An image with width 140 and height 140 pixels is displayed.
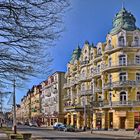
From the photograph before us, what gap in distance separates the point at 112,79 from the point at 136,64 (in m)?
5.00

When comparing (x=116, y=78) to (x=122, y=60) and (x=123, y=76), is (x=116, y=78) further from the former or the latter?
(x=122, y=60)

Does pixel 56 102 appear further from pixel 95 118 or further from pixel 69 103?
pixel 95 118

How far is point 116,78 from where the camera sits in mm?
66750

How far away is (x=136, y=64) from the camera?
65.5 meters

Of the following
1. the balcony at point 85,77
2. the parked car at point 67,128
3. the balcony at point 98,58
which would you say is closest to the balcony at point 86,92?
the balcony at point 85,77

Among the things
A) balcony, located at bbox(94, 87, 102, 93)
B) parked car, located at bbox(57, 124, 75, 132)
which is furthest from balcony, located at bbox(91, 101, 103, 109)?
parked car, located at bbox(57, 124, 75, 132)

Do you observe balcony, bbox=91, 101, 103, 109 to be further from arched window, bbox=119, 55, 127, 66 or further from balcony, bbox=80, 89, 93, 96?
arched window, bbox=119, 55, 127, 66

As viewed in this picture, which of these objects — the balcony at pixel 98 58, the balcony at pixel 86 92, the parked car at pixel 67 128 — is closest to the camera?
the parked car at pixel 67 128

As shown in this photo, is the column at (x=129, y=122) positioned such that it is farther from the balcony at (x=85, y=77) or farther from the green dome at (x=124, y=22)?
the balcony at (x=85, y=77)

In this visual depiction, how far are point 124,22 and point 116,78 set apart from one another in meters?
9.41

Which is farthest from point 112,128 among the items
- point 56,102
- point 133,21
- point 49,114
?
point 49,114

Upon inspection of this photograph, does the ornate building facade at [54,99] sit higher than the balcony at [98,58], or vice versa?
the balcony at [98,58]

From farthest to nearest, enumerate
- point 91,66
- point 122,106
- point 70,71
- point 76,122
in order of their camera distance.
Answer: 1. point 70,71
2. point 76,122
3. point 91,66
4. point 122,106

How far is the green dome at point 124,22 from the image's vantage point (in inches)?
2616
